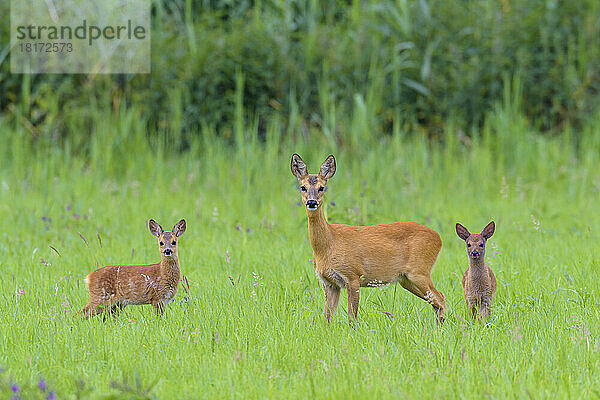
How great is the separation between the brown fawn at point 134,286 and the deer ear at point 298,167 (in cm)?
103

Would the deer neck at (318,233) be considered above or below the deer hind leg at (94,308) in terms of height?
above

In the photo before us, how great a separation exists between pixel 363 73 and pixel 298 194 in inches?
149

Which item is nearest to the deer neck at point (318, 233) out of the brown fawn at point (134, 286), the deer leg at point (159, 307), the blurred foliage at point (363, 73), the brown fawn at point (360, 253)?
the brown fawn at point (360, 253)

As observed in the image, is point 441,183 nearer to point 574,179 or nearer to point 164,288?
point 574,179

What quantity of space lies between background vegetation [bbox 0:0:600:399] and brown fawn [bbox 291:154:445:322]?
24 cm

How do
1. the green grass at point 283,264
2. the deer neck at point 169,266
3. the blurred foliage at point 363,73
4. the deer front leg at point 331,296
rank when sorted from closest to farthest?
the green grass at point 283,264 < the deer front leg at point 331,296 < the deer neck at point 169,266 < the blurred foliage at point 363,73

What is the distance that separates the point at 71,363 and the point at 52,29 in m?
10.4

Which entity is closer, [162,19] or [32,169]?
[32,169]

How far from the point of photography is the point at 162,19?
15.5 meters

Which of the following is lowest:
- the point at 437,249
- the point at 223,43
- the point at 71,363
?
the point at 71,363

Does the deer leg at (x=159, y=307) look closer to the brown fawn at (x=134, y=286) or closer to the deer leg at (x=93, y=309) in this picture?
the brown fawn at (x=134, y=286)

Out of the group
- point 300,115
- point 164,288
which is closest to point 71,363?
point 164,288

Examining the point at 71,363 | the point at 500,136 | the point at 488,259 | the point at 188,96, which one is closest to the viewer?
the point at 71,363

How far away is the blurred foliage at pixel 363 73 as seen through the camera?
1394 centimetres
